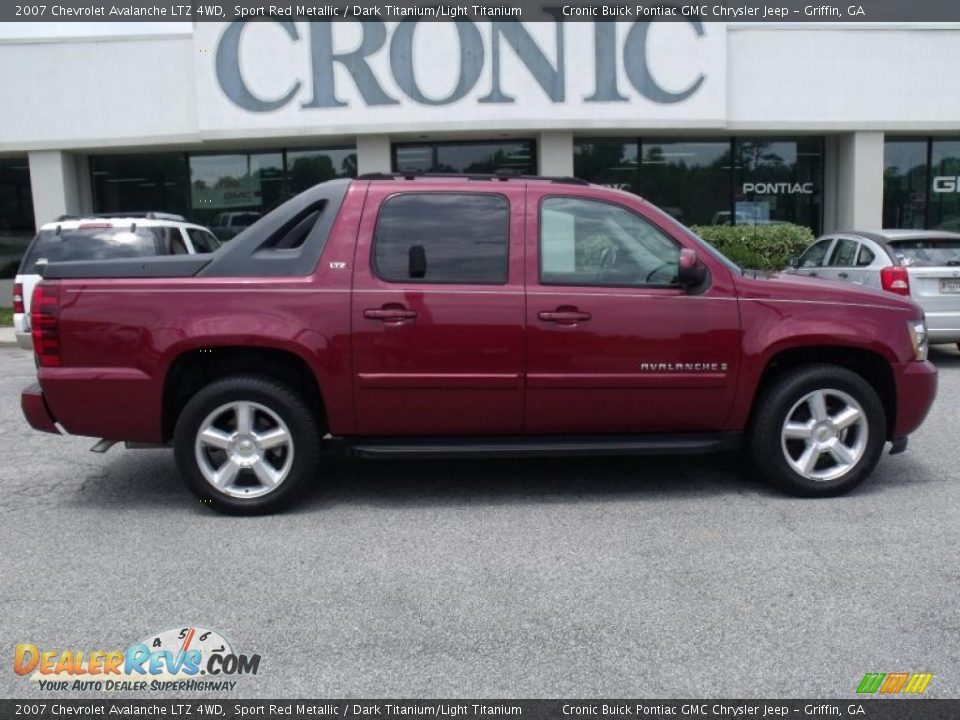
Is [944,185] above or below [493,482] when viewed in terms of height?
above

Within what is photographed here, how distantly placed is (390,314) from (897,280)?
22.5 ft

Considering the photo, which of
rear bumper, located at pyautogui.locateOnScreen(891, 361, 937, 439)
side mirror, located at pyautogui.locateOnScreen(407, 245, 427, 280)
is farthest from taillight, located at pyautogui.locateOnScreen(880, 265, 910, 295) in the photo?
side mirror, located at pyautogui.locateOnScreen(407, 245, 427, 280)

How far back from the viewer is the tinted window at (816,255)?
11.2 metres

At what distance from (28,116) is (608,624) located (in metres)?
16.8

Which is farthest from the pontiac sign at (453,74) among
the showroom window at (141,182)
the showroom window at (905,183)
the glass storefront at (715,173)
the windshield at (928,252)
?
the windshield at (928,252)

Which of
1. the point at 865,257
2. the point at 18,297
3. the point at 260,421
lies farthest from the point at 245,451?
the point at 865,257

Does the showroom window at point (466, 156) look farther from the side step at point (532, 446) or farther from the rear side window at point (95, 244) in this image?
the side step at point (532, 446)

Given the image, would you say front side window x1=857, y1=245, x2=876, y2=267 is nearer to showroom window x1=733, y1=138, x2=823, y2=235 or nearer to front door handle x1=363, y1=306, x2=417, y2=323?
front door handle x1=363, y1=306, x2=417, y2=323

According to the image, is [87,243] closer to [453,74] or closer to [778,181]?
[453,74]

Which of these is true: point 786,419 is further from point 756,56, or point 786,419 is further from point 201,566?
point 756,56

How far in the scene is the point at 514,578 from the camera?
4.16 metres

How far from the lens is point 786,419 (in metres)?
5.21

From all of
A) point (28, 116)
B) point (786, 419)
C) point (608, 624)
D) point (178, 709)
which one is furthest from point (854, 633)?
point (28, 116)

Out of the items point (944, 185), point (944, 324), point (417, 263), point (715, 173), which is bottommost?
point (944, 324)
